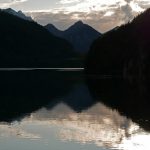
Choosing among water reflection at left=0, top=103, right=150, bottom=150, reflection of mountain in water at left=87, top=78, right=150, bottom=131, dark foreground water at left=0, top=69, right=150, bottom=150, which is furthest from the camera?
reflection of mountain in water at left=87, top=78, right=150, bottom=131

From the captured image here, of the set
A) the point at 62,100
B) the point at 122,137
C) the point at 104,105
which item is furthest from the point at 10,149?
the point at 62,100

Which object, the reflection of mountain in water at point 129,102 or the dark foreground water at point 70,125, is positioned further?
the reflection of mountain in water at point 129,102

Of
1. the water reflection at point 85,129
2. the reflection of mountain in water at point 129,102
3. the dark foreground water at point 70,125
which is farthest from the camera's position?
the reflection of mountain in water at point 129,102

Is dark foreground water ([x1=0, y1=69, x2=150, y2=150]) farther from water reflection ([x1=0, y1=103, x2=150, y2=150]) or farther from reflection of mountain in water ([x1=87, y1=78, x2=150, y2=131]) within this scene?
reflection of mountain in water ([x1=87, y1=78, x2=150, y2=131])

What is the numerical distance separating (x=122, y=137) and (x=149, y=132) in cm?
347

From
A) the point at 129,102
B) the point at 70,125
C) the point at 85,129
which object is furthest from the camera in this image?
the point at 129,102

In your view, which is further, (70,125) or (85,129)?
(70,125)

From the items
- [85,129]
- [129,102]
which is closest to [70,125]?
[85,129]

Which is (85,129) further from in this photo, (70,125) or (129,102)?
(129,102)

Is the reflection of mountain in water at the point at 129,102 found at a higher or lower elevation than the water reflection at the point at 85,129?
higher

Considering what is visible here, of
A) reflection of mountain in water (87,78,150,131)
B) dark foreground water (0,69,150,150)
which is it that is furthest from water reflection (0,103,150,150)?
reflection of mountain in water (87,78,150,131)

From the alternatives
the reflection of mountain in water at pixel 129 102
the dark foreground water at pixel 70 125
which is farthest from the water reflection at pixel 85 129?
the reflection of mountain in water at pixel 129 102

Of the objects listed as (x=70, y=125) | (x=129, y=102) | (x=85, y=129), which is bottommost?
(x=85, y=129)

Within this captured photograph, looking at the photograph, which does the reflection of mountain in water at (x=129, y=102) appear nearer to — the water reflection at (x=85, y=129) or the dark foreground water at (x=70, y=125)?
the dark foreground water at (x=70, y=125)
